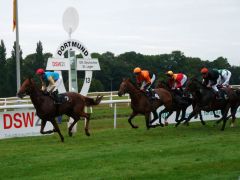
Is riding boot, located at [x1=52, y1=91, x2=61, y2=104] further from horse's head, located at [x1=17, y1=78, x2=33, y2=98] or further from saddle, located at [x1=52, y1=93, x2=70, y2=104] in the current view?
horse's head, located at [x1=17, y1=78, x2=33, y2=98]

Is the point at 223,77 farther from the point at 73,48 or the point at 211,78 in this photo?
the point at 73,48

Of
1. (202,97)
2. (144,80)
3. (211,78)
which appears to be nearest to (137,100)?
(144,80)

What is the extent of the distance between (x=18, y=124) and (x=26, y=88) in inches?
77.7

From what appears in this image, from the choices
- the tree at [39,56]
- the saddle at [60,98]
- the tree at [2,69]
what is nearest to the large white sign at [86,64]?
the saddle at [60,98]

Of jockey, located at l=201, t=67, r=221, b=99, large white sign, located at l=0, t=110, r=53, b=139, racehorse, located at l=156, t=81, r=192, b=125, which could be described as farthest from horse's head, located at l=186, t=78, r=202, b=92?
large white sign, located at l=0, t=110, r=53, b=139

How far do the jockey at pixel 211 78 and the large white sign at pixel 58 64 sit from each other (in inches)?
158

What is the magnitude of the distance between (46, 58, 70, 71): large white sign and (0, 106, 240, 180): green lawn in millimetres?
2203

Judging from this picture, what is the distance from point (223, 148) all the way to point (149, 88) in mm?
5354

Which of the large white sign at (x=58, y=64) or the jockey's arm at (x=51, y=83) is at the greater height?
→ the large white sign at (x=58, y=64)

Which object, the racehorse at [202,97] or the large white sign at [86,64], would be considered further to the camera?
the large white sign at [86,64]

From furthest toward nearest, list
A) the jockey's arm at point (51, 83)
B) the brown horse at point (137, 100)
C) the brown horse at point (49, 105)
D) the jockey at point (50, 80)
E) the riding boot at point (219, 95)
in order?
the riding boot at point (219, 95) < the brown horse at point (137, 100) < the jockey's arm at point (51, 83) < the jockey at point (50, 80) < the brown horse at point (49, 105)

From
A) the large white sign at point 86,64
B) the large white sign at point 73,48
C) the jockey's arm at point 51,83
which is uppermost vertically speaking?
the large white sign at point 73,48

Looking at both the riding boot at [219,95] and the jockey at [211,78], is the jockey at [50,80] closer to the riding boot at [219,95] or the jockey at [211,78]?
the jockey at [211,78]

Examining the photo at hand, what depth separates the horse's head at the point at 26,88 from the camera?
1275 centimetres
